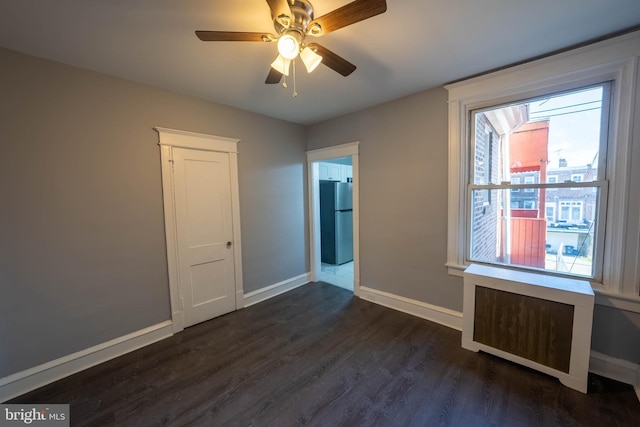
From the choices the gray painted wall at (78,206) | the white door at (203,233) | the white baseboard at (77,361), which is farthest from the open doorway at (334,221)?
the white baseboard at (77,361)

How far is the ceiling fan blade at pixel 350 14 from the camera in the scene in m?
1.14

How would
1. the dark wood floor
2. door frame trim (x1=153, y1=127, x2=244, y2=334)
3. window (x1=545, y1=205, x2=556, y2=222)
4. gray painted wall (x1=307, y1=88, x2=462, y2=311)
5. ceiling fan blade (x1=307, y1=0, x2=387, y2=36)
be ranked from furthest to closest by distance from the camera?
gray painted wall (x1=307, y1=88, x2=462, y2=311) → door frame trim (x1=153, y1=127, x2=244, y2=334) → window (x1=545, y1=205, x2=556, y2=222) → the dark wood floor → ceiling fan blade (x1=307, y1=0, x2=387, y2=36)

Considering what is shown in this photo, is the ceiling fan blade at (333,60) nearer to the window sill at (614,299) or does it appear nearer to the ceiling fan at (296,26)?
the ceiling fan at (296,26)

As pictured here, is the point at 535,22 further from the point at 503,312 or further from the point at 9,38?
the point at 9,38

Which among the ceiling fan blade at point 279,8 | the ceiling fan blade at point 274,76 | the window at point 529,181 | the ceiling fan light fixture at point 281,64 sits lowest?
the window at point 529,181

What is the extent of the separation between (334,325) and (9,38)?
11.3 feet

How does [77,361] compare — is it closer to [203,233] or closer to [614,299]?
[203,233]

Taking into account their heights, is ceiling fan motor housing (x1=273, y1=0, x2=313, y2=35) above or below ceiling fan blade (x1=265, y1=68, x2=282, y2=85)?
above

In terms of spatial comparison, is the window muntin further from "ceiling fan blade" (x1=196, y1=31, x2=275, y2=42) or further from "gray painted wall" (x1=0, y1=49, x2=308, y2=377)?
"gray painted wall" (x1=0, y1=49, x2=308, y2=377)

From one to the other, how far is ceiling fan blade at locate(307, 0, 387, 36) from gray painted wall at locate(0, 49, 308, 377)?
1.94 meters

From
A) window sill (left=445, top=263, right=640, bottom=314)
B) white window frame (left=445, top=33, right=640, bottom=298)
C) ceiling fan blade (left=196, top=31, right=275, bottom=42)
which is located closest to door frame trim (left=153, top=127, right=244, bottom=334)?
ceiling fan blade (left=196, top=31, right=275, bottom=42)

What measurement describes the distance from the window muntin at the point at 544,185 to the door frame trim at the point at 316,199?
4.34 feet

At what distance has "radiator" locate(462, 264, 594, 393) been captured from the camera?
1738 millimetres

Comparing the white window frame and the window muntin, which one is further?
the window muntin
